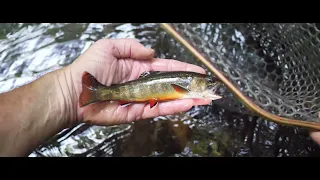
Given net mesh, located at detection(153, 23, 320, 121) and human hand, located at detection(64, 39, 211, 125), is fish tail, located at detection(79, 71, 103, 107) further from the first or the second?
net mesh, located at detection(153, 23, 320, 121)

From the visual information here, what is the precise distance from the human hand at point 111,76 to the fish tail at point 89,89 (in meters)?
0.17

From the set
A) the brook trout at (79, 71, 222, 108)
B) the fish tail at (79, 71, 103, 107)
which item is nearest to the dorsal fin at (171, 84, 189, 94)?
the brook trout at (79, 71, 222, 108)

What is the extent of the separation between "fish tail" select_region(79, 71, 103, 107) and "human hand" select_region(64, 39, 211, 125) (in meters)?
0.17

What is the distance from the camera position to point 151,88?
276 centimetres

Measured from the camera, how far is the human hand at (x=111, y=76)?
291cm

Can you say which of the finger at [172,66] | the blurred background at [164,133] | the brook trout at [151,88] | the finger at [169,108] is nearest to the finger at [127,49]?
the finger at [172,66]

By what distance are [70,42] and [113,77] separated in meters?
1.33

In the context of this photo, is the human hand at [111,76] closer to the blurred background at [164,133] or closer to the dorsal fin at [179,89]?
the dorsal fin at [179,89]

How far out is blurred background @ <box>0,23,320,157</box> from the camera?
354 cm

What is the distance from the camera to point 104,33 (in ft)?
13.9

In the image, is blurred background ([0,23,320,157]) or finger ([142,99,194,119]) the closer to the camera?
finger ([142,99,194,119])
